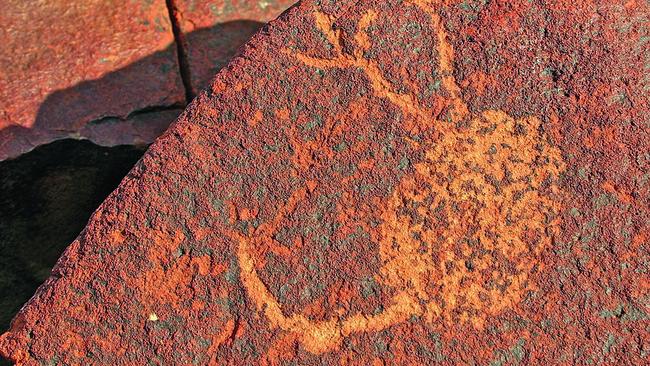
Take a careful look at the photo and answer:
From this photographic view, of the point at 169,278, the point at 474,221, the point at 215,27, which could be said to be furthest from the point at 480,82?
the point at 215,27

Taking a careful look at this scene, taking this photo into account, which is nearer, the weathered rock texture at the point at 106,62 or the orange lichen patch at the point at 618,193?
the orange lichen patch at the point at 618,193

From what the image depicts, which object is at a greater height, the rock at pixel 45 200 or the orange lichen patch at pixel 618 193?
the orange lichen patch at pixel 618 193

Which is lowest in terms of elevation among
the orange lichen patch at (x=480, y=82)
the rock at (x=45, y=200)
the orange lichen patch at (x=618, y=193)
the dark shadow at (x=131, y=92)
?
the rock at (x=45, y=200)

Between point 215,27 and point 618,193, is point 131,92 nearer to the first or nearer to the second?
point 215,27

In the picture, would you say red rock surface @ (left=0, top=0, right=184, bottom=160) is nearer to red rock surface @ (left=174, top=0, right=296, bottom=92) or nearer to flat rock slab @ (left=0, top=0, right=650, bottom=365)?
red rock surface @ (left=174, top=0, right=296, bottom=92)

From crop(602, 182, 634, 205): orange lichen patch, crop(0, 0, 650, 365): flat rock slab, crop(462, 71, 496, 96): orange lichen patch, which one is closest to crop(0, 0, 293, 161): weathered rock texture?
crop(0, 0, 650, 365): flat rock slab

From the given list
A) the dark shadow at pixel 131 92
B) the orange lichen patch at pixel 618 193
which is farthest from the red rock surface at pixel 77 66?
the orange lichen patch at pixel 618 193

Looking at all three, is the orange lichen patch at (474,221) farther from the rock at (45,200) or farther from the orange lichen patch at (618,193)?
the rock at (45,200)
